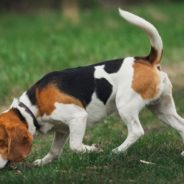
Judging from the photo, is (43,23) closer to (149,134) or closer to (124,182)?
(149,134)

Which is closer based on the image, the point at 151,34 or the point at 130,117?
the point at 130,117

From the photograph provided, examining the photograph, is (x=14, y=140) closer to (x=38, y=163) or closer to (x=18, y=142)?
(x=18, y=142)

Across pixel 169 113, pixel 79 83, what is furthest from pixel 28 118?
pixel 169 113

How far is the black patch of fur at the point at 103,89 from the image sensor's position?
7824mm

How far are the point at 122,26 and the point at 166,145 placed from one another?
48.9 feet

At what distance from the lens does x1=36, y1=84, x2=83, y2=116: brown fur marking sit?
7691mm

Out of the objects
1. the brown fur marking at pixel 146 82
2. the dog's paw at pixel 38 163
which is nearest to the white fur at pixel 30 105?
the dog's paw at pixel 38 163

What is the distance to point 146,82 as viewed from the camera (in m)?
7.72

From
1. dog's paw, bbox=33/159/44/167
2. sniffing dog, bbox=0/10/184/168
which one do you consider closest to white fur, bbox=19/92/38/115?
sniffing dog, bbox=0/10/184/168

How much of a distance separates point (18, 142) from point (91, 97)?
0.90m

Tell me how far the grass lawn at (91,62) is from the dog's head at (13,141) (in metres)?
0.15

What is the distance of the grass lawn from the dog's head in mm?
153

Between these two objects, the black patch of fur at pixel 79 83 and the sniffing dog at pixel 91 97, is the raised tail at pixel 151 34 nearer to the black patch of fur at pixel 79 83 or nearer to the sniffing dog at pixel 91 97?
the sniffing dog at pixel 91 97

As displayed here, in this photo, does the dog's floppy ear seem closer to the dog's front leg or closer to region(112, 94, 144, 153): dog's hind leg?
the dog's front leg
